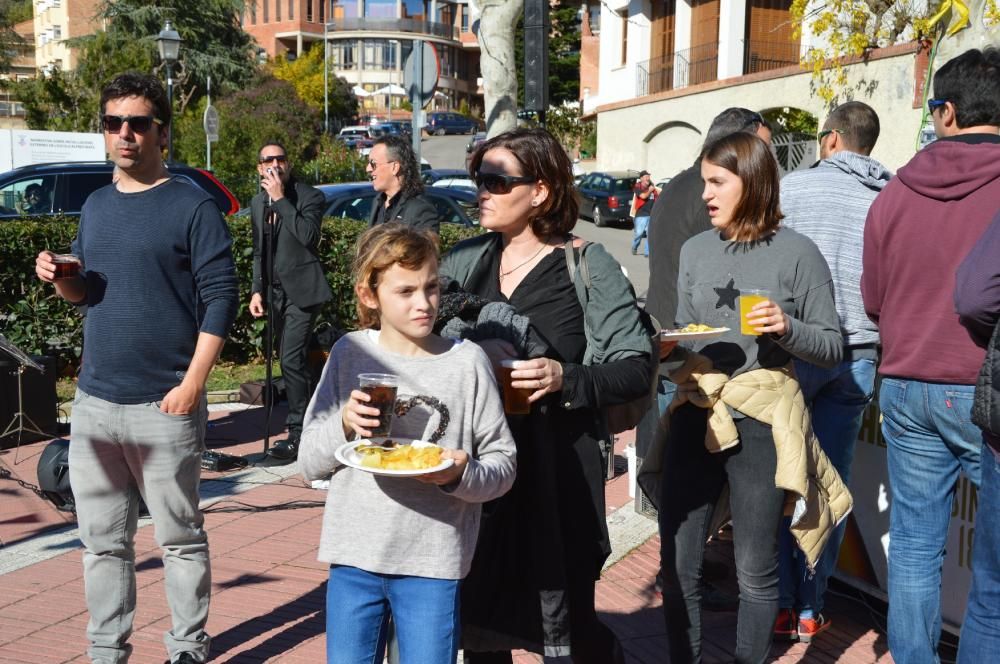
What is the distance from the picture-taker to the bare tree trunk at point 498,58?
9.01 meters

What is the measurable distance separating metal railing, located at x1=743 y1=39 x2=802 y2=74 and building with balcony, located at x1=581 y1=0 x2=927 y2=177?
0.09 feet

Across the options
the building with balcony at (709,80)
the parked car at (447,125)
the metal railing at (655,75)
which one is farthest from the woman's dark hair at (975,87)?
the parked car at (447,125)

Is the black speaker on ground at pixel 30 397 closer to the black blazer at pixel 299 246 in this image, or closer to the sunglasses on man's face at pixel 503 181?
the black blazer at pixel 299 246

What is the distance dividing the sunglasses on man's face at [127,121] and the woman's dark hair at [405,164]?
2.77 meters

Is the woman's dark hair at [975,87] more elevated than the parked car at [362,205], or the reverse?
the woman's dark hair at [975,87]

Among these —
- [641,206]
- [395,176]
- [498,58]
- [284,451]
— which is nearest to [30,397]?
[284,451]

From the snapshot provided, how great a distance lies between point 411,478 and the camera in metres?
2.64

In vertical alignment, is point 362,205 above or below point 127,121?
below

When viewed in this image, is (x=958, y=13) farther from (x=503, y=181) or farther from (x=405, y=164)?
(x=503, y=181)

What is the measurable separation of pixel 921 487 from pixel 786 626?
43.4 inches

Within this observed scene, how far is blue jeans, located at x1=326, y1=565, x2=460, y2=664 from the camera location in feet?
8.63

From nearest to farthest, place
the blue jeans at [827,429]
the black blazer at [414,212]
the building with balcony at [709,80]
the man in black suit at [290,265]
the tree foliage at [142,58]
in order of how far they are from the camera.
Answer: the blue jeans at [827,429], the black blazer at [414,212], the man in black suit at [290,265], the building with balcony at [709,80], the tree foliage at [142,58]

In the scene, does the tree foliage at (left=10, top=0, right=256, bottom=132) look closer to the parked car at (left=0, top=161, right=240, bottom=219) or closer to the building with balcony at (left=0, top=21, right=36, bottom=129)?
the building with balcony at (left=0, top=21, right=36, bottom=129)

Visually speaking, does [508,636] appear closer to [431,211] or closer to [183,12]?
[431,211]
